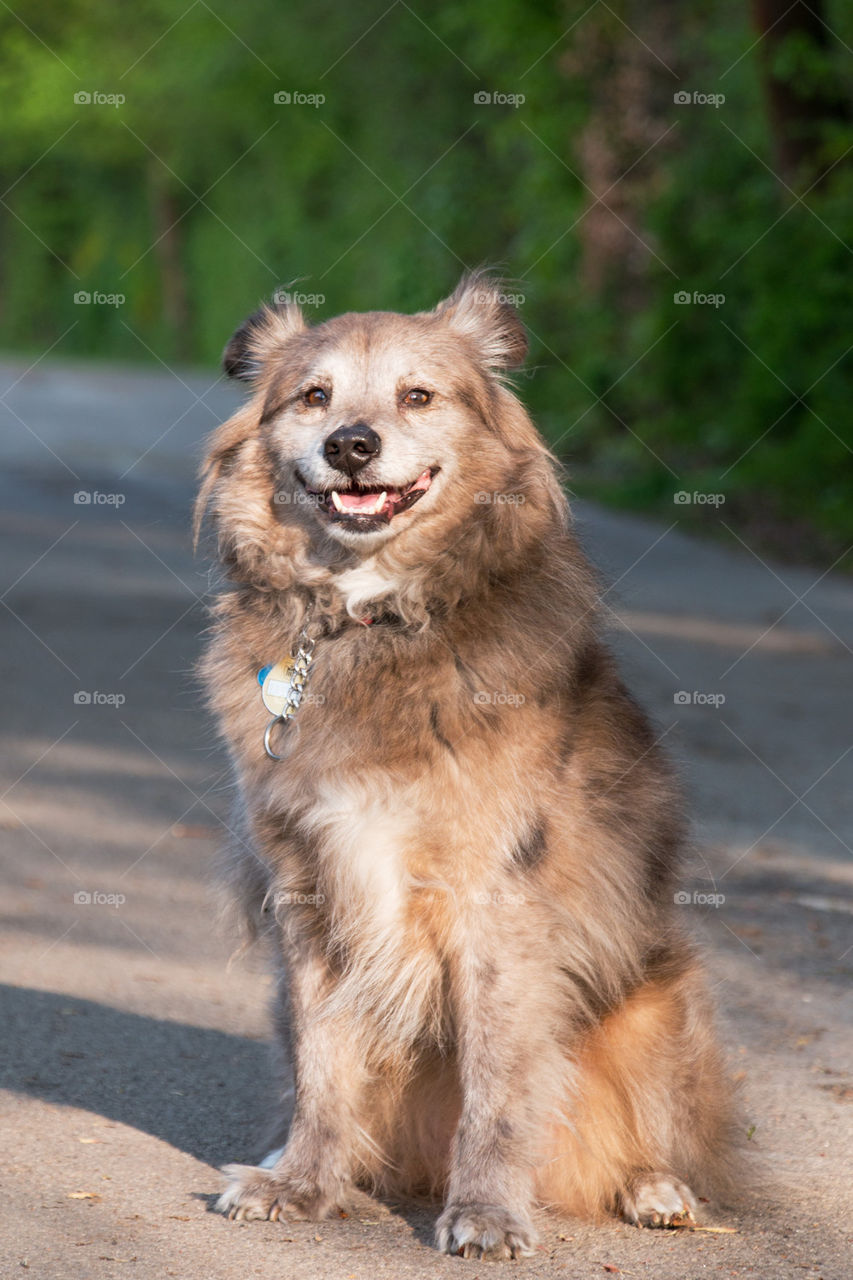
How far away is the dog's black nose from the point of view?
3.89 metres

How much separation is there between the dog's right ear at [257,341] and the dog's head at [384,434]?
1.0 inches

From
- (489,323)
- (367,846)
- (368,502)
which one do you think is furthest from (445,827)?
(489,323)

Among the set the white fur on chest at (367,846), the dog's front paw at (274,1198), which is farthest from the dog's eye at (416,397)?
the dog's front paw at (274,1198)

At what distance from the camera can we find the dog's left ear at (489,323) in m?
4.30

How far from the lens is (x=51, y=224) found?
55.9 meters

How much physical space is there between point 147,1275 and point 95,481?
15.6 m

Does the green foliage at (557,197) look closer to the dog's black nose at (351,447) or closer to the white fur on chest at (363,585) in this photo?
the dog's black nose at (351,447)

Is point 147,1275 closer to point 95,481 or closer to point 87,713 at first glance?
point 87,713

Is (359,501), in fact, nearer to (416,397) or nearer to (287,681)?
(416,397)

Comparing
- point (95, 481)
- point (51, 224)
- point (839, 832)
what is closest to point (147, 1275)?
point (839, 832)

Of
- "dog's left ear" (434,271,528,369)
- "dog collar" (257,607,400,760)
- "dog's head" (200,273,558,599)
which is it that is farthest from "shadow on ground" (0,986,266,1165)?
"dog's left ear" (434,271,528,369)

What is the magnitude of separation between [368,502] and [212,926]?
266 centimetres

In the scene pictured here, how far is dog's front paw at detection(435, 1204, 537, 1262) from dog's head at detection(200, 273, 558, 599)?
1.56 metres

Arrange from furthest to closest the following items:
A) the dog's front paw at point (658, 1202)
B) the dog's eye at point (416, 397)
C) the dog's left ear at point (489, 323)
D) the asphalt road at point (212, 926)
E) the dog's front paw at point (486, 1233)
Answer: the dog's left ear at point (489, 323), the dog's eye at point (416, 397), the dog's front paw at point (658, 1202), the asphalt road at point (212, 926), the dog's front paw at point (486, 1233)
